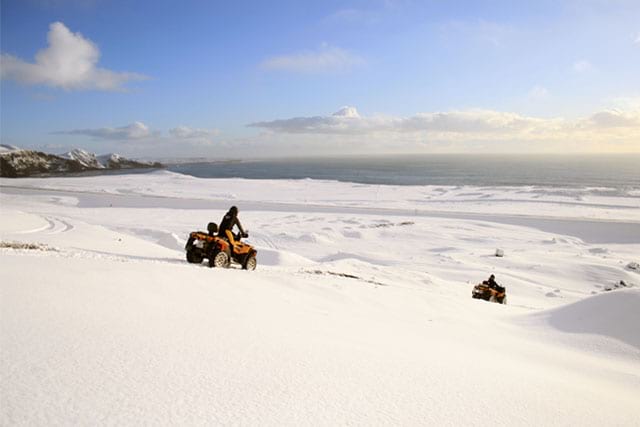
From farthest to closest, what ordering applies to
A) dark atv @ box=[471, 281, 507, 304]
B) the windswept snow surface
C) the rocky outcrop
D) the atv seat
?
the rocky outcrop, dark atv @ box=[471, 281, 507, 304], the atv seat, the windswept snow surface

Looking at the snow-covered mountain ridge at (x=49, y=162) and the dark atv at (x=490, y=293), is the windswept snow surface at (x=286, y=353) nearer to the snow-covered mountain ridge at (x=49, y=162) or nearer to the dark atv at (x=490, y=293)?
the dark atv at (x=490, y=293)

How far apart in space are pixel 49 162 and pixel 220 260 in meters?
112

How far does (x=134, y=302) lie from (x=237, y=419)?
313 centimetres

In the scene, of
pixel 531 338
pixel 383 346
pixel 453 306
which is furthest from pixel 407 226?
pixel 383 346

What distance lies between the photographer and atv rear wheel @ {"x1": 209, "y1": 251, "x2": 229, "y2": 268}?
9.99 meters

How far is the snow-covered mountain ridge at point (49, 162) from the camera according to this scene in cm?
8776

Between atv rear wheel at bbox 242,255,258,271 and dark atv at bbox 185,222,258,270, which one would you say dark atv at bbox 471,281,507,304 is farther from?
dark atv at bbox 185,222,258,270

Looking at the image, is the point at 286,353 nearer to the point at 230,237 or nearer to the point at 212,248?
the point at 212,248

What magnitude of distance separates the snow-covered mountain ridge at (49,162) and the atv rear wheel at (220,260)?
97537 millimetres

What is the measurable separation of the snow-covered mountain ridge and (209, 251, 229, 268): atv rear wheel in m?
97.5

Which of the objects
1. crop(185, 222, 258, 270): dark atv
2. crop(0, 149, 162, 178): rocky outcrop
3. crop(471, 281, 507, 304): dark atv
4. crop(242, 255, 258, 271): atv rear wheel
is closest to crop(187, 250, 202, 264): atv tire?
crop(185, 222, 258, 270): dark atv

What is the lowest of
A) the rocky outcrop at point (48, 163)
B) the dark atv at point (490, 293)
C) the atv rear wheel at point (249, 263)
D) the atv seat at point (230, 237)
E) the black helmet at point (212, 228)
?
the dark atv at point (490, 293)

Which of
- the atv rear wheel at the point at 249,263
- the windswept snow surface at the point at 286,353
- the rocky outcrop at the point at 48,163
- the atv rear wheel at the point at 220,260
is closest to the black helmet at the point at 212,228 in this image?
the atv rear wheel at the point at 220,260

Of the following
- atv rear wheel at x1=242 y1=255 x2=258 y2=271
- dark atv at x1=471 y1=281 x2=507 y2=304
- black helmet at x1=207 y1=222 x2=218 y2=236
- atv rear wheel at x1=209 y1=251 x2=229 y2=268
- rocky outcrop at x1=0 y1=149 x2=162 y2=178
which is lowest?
dark atv at x1=471 y1=281 x2=507 y2=304
